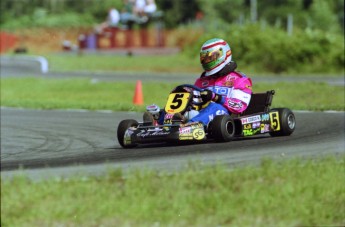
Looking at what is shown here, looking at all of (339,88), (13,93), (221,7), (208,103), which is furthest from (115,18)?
(208,103)

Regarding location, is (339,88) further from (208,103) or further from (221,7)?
(221,7)

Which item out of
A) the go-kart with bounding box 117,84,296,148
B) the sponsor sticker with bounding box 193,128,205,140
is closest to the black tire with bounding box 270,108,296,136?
the go-kart with bounding box 117,84,296,148

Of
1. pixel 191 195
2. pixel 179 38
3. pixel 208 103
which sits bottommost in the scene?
pixel 191 195

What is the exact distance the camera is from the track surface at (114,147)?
852 cm

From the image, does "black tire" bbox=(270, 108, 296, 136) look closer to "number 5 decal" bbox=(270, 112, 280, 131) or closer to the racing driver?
"number 5 decal" bbox=(270, 112, 280, 131)

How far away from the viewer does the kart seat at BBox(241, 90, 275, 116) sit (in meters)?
10.9

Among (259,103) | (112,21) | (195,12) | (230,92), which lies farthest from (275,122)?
(195,12)

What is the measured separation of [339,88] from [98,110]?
22.2 ft

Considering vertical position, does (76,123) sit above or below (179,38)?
below

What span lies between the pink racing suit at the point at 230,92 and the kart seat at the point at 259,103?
0.21 metres

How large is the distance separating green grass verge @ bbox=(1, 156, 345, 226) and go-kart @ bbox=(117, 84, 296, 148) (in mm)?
2432

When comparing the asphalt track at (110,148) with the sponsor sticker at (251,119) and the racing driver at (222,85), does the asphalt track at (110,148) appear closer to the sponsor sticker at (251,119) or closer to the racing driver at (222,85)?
the sponsor sticker at (251,119)

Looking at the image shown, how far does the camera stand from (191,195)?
675 centimetres

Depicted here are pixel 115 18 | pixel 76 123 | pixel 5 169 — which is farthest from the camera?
pixel 115 18
